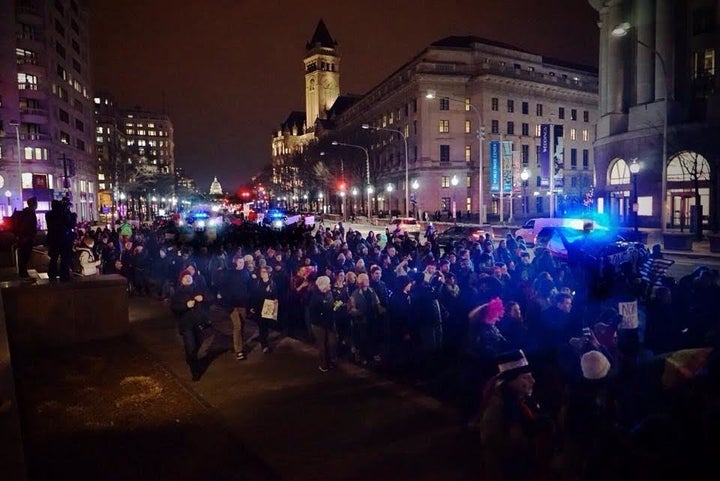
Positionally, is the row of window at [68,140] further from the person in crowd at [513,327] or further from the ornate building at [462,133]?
the person in crowd at [513,327]

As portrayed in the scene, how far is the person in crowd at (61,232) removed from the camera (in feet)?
39.2

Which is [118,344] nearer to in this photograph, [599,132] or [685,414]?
[685,414]

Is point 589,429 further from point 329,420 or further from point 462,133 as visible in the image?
point 462,133

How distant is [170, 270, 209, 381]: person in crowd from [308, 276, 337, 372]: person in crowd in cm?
191

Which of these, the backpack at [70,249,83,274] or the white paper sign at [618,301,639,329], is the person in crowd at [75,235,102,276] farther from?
the white paper sign at [618,301,639,329]

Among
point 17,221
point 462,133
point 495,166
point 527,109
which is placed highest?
point 527,109

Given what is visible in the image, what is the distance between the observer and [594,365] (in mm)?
4555

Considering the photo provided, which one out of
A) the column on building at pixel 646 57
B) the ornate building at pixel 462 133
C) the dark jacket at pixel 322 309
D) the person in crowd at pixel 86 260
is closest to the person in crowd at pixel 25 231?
the person in crowd at pixel 86 260

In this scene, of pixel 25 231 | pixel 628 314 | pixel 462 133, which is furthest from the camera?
pixel 462 133

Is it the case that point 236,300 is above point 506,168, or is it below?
below

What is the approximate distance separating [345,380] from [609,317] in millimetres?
4231

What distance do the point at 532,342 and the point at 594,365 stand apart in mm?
2892

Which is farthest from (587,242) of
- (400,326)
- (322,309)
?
(322,309)

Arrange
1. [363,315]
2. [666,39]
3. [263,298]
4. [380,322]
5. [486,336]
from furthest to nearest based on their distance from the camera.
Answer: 1. [666,39]
2. [263,298]
3. [380,322]
4. [363,315]
5. [486,336]
